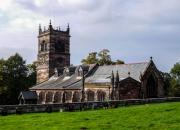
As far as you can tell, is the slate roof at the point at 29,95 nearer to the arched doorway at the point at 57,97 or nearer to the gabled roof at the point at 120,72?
the arched doorway at the point at 57,97

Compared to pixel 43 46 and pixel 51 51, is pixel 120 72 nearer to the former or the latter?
pixel 51 51

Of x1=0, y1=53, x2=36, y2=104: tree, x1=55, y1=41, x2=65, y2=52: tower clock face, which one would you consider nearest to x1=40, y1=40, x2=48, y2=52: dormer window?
x1=55, y1=41, x2=65, y2=52: tower clock face

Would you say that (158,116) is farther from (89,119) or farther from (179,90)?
(179,90)

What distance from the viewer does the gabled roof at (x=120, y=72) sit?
68.2 meters

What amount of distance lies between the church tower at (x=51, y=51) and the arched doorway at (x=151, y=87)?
28.0 m

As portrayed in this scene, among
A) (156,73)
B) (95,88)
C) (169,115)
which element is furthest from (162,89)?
(169,115)

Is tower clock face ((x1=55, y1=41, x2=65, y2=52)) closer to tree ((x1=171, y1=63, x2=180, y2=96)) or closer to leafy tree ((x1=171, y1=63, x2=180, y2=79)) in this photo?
tree ((x1=171, y1=63, x2=180, y2=96))

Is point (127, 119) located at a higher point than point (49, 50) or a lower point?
lower

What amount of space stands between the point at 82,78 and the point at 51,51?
19021mm

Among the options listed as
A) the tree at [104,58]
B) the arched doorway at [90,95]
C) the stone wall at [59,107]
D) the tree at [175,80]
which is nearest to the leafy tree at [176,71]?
the tree at [175,80]

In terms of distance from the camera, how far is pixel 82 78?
72938mm

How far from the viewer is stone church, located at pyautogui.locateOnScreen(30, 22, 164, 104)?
66438mm

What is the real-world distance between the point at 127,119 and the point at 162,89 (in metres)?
42.4

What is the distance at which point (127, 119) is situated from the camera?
29.7 meters
